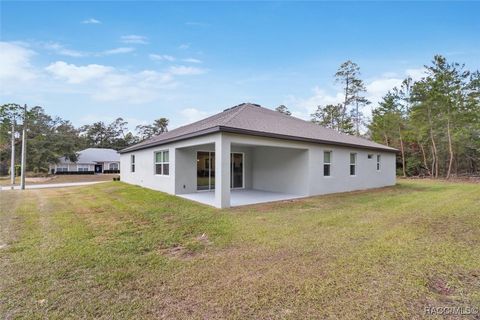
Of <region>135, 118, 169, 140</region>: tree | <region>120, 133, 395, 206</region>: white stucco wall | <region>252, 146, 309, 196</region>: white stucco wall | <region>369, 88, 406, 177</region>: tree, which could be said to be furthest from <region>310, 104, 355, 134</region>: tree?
<region>135, 118, 169, 140</region>: tree

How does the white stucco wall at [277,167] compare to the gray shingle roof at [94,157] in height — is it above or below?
below

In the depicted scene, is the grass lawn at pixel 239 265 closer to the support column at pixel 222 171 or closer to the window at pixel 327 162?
the support column at pixel 222 171

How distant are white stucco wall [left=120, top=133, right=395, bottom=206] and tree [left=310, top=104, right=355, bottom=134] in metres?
15.7

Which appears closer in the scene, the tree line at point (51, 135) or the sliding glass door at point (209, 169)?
the sliding glass door at point (209, 169)

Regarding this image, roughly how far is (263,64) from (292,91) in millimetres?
6717

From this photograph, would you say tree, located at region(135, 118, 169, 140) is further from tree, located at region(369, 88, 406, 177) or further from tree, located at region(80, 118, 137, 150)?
tree, located at region(369, 88, 406, 177)

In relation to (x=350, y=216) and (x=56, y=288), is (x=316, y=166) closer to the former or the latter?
(x=350, y=216)

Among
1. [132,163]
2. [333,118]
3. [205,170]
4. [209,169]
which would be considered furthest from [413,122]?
[132,163]

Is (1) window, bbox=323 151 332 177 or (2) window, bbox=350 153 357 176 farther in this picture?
(2) window, bbox=350 153 357 176

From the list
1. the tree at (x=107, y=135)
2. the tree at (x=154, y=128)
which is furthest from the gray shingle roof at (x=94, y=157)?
the tree at (x=107, y=135)

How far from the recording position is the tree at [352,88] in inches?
1112

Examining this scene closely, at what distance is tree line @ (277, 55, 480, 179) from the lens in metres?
20.0

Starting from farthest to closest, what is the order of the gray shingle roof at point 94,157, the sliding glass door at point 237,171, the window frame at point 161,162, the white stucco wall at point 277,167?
the gray shingle roof at point 94,157 → the sliding glass door at point 237,171 → the window frame at point 161,162 → the white stucco wall at point 277,167

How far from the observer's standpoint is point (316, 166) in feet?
36.0
